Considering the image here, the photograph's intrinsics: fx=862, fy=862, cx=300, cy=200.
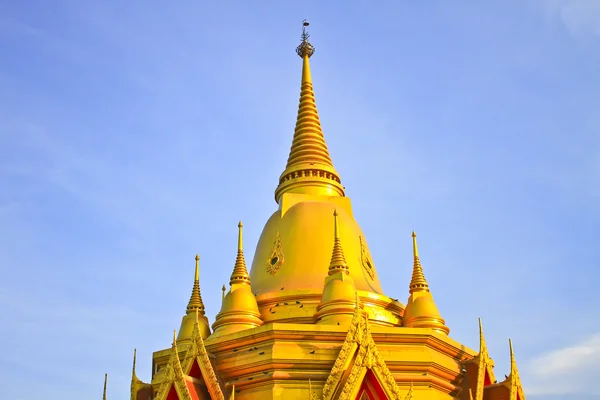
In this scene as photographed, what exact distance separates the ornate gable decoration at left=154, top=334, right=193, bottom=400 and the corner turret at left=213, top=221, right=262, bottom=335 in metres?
1.86

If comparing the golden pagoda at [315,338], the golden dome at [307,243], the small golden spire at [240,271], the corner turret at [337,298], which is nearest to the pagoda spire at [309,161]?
the golden dome at [307,243]

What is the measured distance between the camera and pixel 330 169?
2339cm

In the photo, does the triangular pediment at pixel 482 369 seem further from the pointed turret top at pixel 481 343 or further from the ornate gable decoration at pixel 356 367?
the ornate gable decoration at pixel 356 367

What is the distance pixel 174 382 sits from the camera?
55.1 ft

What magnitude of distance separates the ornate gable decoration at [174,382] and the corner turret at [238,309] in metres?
1.86

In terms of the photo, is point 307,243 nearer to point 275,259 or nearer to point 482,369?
point 275,259

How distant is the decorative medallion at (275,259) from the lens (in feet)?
68.9

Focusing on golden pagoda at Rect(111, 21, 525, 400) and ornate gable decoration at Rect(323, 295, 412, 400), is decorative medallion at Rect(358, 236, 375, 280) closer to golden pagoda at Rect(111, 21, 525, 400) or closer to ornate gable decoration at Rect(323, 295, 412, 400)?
golden pagoda at Rect(111, 21, 525, 400)

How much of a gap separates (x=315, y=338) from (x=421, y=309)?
321cm

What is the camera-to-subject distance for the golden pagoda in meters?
16.7

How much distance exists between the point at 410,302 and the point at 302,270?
2663 millimetres

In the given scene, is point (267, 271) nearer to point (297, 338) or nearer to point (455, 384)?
point (297, 338)

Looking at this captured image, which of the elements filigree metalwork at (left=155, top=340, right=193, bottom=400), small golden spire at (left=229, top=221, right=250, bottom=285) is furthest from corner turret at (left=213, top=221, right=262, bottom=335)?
filigree metalwork at (left=155, top=340, right=193, bottom=400)

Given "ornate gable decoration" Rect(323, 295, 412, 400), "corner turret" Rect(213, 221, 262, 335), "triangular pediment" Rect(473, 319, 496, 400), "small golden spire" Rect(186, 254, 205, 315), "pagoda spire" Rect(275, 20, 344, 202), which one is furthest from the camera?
"pagoda spire" Rect(275, 20, 344, 202)
